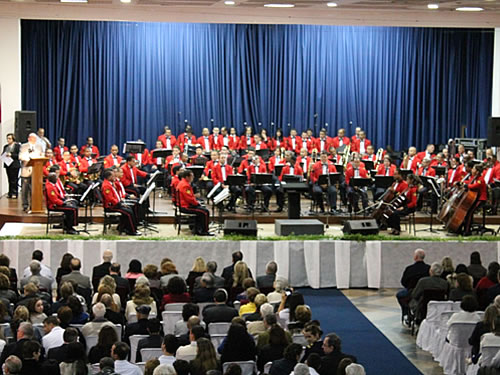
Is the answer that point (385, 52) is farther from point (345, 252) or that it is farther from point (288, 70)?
point (345, 252)

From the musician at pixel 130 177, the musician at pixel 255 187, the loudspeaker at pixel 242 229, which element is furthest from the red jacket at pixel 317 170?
the loudspeaker at pixel 242 229

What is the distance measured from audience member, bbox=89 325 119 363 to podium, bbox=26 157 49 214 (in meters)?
10.3

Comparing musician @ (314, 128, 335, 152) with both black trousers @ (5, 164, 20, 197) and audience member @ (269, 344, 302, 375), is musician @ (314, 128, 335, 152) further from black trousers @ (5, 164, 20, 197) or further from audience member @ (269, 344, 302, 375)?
audience member @ (269, 344, 302, 375)

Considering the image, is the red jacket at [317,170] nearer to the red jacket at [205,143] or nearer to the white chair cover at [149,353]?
the red jacket at [205,143]

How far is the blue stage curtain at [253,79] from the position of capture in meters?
26.1

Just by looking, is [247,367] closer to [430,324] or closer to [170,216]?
[430,324]

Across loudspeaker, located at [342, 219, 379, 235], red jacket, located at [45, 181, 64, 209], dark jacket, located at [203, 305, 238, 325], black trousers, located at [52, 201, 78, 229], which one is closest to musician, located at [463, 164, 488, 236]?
loudspeaker, located at [342, 219, 379, 235]

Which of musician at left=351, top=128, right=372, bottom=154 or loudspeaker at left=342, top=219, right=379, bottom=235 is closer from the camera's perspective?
loudspeaker at left=342, top=219, right=379, bottom=235

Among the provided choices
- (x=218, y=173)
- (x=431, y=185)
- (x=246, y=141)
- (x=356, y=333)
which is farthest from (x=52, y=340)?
(x=246, y=141)

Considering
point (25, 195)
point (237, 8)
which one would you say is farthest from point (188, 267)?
point (237, 8)

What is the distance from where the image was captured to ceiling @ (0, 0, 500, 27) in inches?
764

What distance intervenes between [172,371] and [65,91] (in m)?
20.0

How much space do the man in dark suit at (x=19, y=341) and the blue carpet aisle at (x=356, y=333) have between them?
429 centimetres

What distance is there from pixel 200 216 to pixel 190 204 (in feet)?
1.04
